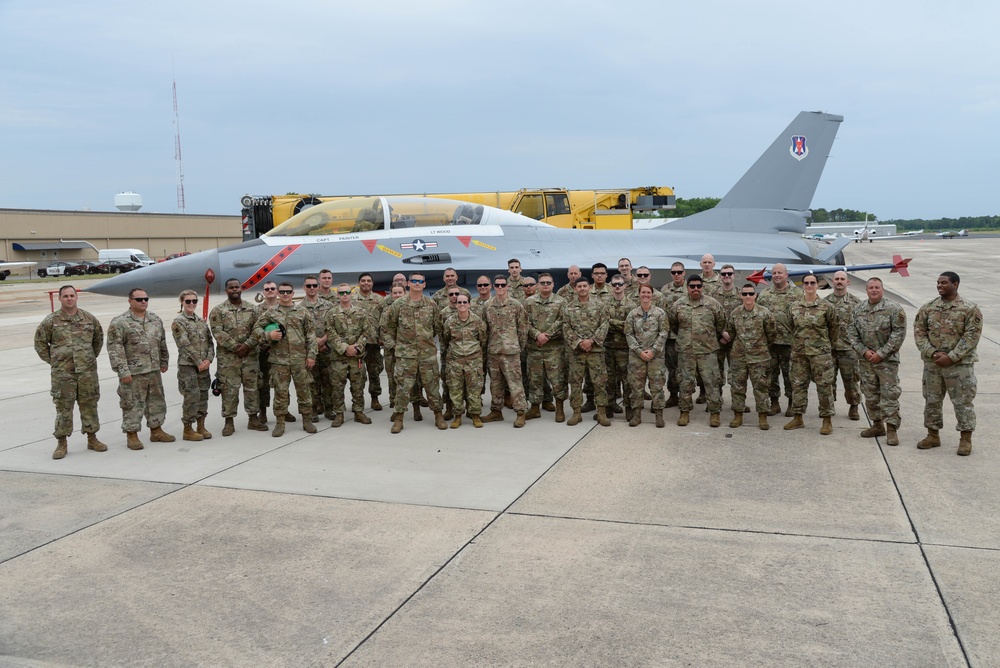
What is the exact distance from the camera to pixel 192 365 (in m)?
7.38

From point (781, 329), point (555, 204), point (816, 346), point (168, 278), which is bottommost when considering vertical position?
point (816, 346)

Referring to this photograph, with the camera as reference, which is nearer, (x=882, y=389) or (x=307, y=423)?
(x=882, y=389)

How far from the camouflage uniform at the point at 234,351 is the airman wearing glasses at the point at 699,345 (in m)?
4.41

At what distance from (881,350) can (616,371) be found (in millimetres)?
2634

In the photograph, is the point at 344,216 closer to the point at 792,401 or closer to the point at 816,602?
the point at 792,401

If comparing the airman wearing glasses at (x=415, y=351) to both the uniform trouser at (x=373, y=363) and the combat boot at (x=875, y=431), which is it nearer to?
the uniform trouser at (x=373, y=363)

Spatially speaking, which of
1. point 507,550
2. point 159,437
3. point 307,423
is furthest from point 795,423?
point 159,437

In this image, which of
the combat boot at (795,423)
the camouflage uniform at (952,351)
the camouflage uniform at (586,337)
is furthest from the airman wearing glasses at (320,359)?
the camouflage uniform at (952,351)

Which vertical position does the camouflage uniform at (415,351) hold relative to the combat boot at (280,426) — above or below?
above

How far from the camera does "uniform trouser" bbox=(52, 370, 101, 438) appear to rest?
22.3ft

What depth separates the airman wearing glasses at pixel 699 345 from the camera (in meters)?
7.64

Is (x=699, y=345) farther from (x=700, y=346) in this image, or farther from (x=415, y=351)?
(x=415, y=351)

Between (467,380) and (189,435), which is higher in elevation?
(467,380)

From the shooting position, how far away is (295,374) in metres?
7.55
